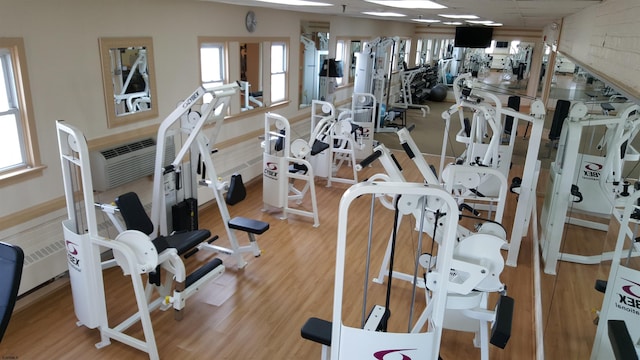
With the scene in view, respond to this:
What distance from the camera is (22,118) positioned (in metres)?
3.29

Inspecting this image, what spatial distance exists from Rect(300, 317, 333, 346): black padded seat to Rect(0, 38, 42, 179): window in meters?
2.47

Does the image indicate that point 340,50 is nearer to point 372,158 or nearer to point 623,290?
point 372,158

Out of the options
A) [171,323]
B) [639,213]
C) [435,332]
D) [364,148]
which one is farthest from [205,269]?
[364,148]

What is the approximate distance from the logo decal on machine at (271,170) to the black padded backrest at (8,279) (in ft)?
10.7

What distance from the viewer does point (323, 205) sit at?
569 cm

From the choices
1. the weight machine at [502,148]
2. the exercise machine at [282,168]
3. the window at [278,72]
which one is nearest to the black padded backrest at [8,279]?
the exercise machine at [282,168]

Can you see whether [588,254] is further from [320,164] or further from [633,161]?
[320,164]

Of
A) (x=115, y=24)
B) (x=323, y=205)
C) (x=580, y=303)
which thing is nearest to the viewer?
(x=580, y=303)

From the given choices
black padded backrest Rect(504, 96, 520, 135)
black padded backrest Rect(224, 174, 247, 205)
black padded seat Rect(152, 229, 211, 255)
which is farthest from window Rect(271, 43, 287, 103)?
black padded backrest Rect(504, 96, 520, 135)

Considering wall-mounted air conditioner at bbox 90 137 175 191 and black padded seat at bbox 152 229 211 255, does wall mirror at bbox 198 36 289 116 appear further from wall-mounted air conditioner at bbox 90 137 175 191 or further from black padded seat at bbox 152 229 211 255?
black padded seat at bbox 152 229 211 255

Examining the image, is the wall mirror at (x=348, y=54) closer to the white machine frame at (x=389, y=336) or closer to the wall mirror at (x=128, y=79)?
the wall mirror at (x=128, y=79)

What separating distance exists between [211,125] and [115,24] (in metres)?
1.66

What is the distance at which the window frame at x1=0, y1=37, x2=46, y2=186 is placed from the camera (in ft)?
10.3

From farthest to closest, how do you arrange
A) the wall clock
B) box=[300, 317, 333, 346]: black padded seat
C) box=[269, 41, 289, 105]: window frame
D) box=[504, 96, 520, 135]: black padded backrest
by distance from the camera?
box=[504, 96, 520, 135]: black padded backrest → box=[269, 41, 289, 105]: window frame → the wall clock → box=[300, 317, 333, 346]: black padded seat
